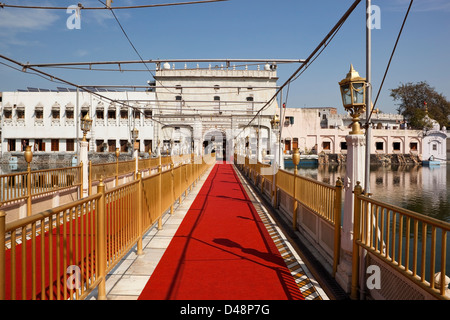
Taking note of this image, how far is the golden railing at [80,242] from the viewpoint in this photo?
2.34 metres

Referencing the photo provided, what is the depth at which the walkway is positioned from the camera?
13.2 ft

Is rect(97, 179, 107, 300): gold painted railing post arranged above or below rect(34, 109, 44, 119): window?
below

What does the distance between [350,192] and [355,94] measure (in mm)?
1380

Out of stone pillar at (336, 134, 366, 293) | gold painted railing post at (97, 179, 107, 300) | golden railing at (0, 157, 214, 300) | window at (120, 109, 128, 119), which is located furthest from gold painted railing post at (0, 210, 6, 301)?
window at (120, 109, 128, 119)

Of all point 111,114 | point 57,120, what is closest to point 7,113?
point 57,120

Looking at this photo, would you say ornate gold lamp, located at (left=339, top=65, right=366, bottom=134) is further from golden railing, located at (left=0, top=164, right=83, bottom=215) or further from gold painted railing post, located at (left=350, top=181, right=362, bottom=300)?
golden railing, located at (left=0, top=164, right=83, bottom=215)

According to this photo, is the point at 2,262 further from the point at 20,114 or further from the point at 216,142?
the point at 20,114

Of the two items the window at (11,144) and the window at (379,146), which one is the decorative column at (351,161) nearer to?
the window at (11,144)

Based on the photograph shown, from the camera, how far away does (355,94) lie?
464 centimetres

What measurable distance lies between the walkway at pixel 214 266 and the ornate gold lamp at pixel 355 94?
2315mm

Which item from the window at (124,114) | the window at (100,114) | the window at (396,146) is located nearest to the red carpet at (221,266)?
the window at (124,114)

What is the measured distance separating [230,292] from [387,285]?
177 cm
